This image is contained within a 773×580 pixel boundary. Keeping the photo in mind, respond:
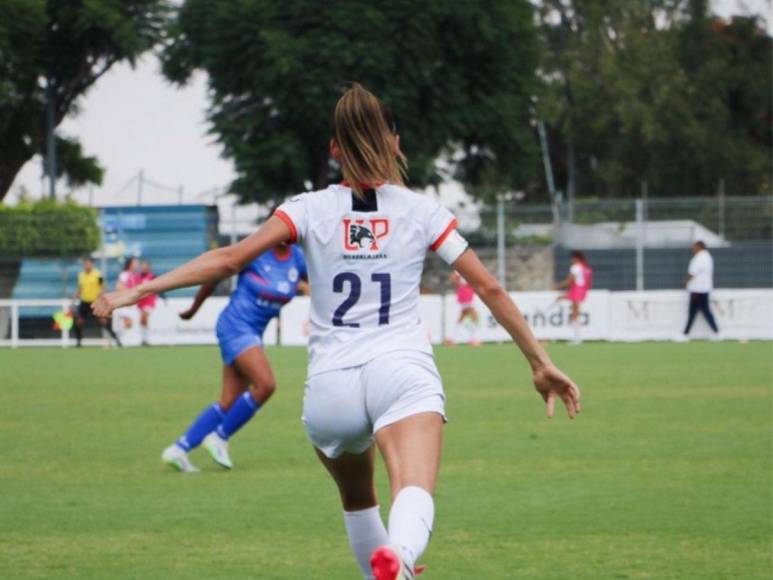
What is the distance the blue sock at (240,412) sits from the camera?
40.8 ft

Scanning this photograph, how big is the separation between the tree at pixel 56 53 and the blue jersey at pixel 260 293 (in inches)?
1511

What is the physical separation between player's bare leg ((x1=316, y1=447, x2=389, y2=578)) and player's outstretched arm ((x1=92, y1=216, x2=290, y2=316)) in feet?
3.03

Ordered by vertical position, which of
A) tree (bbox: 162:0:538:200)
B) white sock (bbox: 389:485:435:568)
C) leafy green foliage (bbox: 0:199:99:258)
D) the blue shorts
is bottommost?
white sock (bbox: 389:485:435:568)

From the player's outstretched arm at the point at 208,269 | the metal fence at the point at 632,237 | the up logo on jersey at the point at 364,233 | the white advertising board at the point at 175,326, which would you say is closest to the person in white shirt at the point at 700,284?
the metal fence at the point at 632,237

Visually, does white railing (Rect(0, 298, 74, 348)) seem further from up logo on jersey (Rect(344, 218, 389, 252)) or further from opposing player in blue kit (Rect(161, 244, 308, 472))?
up logo on jersey (Rect(344, 218, 389, 252))

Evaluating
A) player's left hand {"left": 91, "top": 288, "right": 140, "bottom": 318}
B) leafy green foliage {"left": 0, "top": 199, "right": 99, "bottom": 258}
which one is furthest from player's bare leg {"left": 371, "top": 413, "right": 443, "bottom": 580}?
leafy green foliage {"left": 0, "top": 199, "right": 99, "bottom": 258}

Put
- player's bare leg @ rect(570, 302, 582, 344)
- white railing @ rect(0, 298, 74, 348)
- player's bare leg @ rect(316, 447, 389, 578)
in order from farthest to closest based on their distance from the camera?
white railing @ rect(0, 298, 74, 348) → player's bare leg @ rect(570, 302, 582, 344) → player's bare leg @ rect(316, 447, 389, 578)

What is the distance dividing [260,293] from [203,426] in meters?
1.14

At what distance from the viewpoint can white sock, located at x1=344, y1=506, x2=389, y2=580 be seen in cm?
649

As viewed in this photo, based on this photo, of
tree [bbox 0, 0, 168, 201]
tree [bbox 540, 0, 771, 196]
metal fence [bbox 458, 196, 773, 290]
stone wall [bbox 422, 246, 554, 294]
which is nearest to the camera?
metal fence [bbox 458, 196, 773, 290]

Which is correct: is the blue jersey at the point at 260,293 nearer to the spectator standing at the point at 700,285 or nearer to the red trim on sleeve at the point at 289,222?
the red trim on sleeve at the point at 289,222

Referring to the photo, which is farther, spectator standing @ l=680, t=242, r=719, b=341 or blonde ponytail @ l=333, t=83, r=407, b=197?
spectator standing @ l=680, t=242, r=719, b=341

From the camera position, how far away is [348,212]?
19.4 feet

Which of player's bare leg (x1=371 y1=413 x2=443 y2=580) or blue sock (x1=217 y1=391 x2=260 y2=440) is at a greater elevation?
player's bare leg (x1=371 y1=413 x2=443 y2=580)
